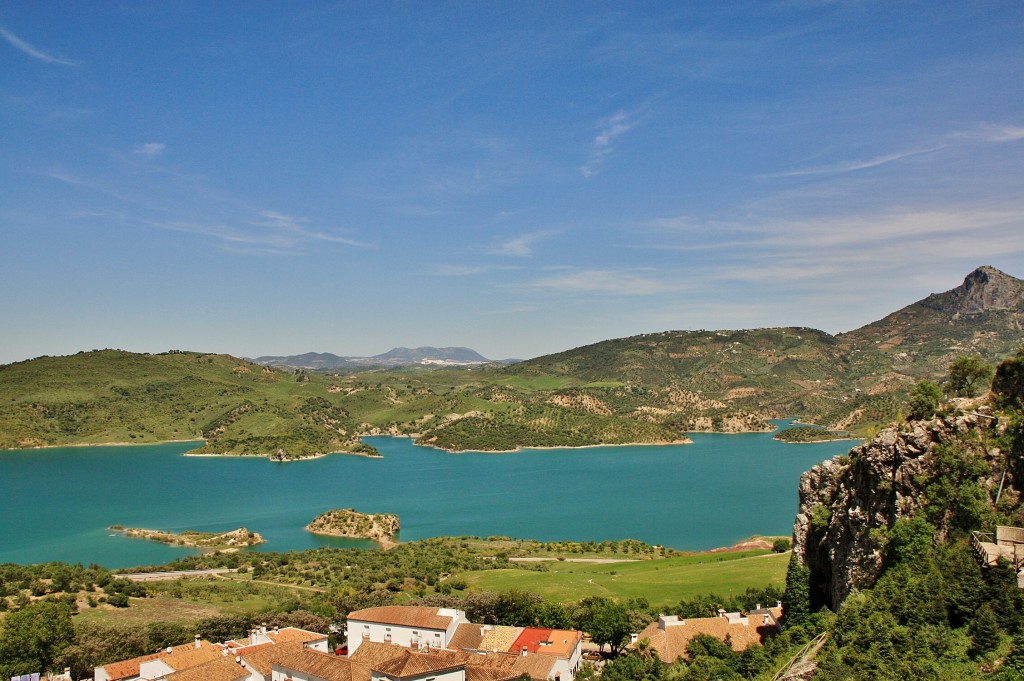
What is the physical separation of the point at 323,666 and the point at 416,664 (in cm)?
332

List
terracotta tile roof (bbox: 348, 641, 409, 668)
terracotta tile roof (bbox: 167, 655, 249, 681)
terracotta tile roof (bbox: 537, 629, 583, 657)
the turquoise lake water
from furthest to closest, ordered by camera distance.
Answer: the turquoise lake water → terracotta tile roof (bbox: 537, 629, 583, 657) → terracotta tile roof (bbox: 348, 641, 409, 668) → terracotta tile roof (bbox: 167, 655, 249, 681)

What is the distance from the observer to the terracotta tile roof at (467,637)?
28.5 meters

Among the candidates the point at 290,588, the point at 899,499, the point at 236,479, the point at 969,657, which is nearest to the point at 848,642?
the point at 969,657

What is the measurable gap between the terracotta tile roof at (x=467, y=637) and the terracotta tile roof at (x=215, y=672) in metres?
7.71

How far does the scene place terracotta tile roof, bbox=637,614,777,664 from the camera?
2636cm

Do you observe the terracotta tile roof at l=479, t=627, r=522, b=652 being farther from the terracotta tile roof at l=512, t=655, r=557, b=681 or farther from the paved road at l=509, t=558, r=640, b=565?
the paved road at l=509, t=558, r=640, b=565

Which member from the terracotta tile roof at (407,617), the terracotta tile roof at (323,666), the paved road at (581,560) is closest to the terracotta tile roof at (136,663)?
the terracotta tile roof at (323,666)

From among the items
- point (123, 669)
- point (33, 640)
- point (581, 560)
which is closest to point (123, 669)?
point (123, 669)

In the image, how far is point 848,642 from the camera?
1992 centimetres

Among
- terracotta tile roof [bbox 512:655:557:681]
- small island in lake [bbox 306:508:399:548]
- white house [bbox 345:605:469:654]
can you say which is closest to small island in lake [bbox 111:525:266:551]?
small island in lake [bbox 306:508:399:548]

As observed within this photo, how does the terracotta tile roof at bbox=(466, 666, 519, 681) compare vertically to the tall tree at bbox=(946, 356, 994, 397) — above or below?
below

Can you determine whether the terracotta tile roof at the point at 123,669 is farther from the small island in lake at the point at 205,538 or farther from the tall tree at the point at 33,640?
the small island in lake at the point at 205,538

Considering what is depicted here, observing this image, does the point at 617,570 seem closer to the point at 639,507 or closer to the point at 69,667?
the point at 69,667

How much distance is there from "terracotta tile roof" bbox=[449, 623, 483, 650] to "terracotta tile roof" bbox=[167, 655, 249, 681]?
7.71 m
